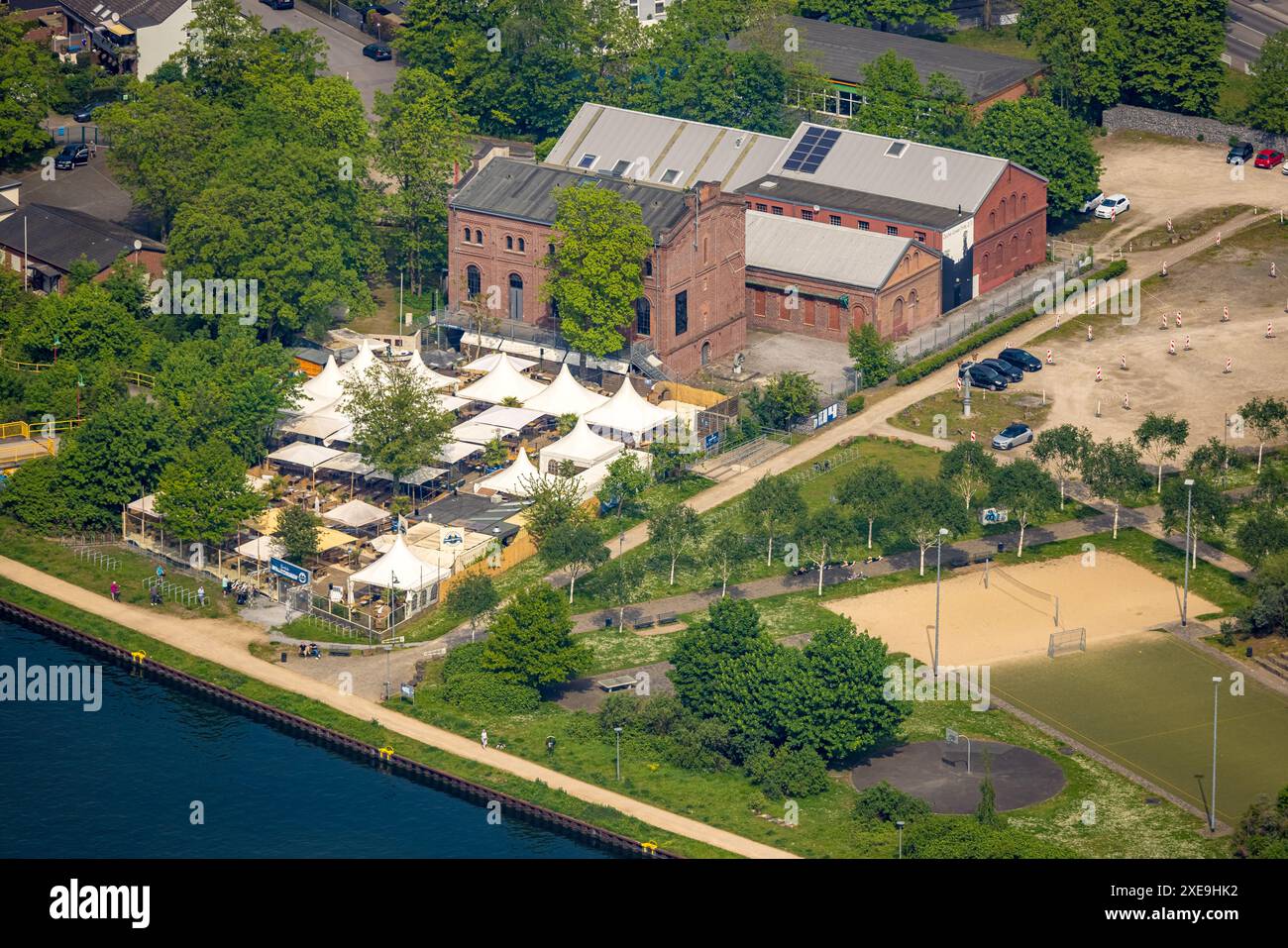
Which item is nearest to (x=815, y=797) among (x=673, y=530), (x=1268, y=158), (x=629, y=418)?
(x=673, y=530)

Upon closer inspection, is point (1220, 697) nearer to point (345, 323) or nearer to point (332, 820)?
point (332, 820)

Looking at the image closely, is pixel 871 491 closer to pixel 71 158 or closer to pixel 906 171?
pixel 906 171

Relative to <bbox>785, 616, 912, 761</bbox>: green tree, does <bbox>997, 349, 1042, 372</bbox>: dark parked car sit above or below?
above

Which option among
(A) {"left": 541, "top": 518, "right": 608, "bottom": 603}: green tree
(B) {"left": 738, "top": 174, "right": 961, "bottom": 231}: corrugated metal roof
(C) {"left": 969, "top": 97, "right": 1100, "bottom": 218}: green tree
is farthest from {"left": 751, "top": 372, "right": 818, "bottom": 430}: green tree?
(C) {"left": 969, "top": 97, "right": 1100, "bottom": 218}: green tree

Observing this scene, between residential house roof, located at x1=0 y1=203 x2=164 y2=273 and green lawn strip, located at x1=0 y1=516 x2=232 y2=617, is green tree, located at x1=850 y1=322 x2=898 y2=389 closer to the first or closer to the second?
green lawn strip, located at x1=0 y1=516 x2=232 y2=617

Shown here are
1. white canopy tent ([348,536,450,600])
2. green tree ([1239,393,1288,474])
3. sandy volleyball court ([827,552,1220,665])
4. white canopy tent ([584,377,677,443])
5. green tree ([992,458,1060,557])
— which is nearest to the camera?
sandy volleyball court ([827,552,1220,665])

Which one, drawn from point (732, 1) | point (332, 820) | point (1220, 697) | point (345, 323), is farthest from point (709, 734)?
point (732, 1)

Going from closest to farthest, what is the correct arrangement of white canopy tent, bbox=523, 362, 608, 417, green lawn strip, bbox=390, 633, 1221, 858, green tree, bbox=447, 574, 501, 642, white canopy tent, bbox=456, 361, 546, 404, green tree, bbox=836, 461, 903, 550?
green lawn strip, bbox=390, 633, 1221, 858
green tree, bbox=447, 574, 501, 642
green tree, bbox=836, 461, 903, 550
white canopy tent, bbox=523, 362, 608, 417
white canopy tent, bbox=456, 361, 546, 404

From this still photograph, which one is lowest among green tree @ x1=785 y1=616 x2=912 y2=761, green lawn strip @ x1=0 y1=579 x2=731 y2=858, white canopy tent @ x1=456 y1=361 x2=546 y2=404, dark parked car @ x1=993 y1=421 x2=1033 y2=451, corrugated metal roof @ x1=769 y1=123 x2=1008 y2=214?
green lawn strip @ x1=0 y1=579 x2=731 y2=858
